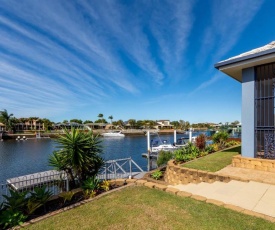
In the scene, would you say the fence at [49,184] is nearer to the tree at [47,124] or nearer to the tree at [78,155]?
the tree at [78,155]

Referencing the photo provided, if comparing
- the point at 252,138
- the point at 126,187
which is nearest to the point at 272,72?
the point at 252,138

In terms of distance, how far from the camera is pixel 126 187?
647cm

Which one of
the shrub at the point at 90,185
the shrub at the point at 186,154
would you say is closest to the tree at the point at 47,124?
the shrub at the point at 186,154

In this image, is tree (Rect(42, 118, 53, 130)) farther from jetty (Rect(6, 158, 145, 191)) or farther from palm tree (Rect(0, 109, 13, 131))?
jetty (Rect(6, 158, 145, 191))

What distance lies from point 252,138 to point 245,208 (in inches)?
179

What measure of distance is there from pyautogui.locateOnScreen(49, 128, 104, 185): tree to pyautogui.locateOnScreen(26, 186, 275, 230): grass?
1585 millimetres

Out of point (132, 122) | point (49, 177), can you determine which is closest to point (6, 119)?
point (132, 122)

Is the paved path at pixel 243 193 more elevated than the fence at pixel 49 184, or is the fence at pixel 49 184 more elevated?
the paved path at pixel 243 193

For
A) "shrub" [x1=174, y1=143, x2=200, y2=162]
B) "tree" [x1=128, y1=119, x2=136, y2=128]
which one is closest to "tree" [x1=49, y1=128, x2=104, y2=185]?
"shrub" [x1=174, y1=143, x2=200, y2=162]

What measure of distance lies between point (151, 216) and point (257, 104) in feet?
22.5

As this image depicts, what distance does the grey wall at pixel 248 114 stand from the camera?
8.21 metres

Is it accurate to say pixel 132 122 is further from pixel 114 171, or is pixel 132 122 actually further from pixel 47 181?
pixel 47 181

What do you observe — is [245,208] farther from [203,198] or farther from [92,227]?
[92,227]

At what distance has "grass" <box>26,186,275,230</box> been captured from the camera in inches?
153
